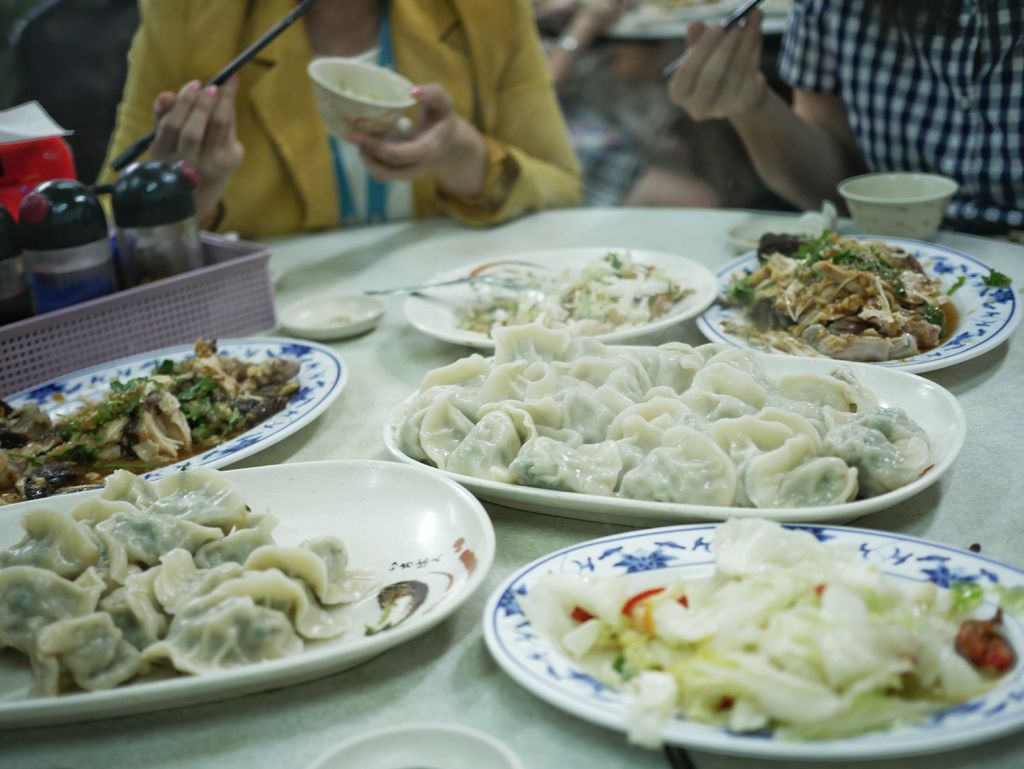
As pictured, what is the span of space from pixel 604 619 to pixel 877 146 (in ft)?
8.79

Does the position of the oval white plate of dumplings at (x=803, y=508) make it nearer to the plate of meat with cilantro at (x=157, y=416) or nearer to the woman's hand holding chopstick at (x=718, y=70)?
the plate of meat with cilantro at (x=157, y=416)

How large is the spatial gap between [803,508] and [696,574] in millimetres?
224

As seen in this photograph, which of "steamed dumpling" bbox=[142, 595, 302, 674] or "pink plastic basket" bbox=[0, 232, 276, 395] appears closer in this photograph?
"steamed dumpling" bbox=[142, 595, 302, 674]

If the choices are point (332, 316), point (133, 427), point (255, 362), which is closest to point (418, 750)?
point (133, 427)

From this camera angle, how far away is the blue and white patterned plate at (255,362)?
1861 mm

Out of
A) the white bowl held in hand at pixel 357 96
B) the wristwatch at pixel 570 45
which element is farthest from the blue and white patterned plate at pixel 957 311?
the wristwatch at pixel 570 45

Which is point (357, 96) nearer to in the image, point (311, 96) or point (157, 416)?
point (311, 96)

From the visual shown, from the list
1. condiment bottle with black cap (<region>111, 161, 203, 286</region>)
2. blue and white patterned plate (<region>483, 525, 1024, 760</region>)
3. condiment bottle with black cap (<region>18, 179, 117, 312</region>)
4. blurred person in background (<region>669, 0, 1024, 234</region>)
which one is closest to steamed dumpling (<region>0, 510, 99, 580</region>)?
blue and white patterned plate (<region>483, 525, 1024, 760</region>)

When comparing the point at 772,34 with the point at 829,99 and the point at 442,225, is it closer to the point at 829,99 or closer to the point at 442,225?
the point at 829,99

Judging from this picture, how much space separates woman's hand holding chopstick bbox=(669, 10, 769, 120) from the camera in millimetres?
2902

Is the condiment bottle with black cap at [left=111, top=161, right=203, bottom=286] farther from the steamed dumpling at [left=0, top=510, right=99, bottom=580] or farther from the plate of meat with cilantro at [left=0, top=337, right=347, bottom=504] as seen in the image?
the steamed dumpling at [left=0, top=510, right=99, bottom=580]

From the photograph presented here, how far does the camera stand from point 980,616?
3.67 feet

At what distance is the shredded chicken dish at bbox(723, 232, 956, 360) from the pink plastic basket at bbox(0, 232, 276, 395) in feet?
4.39

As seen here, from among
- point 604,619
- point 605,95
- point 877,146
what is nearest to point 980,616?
point 604,619
